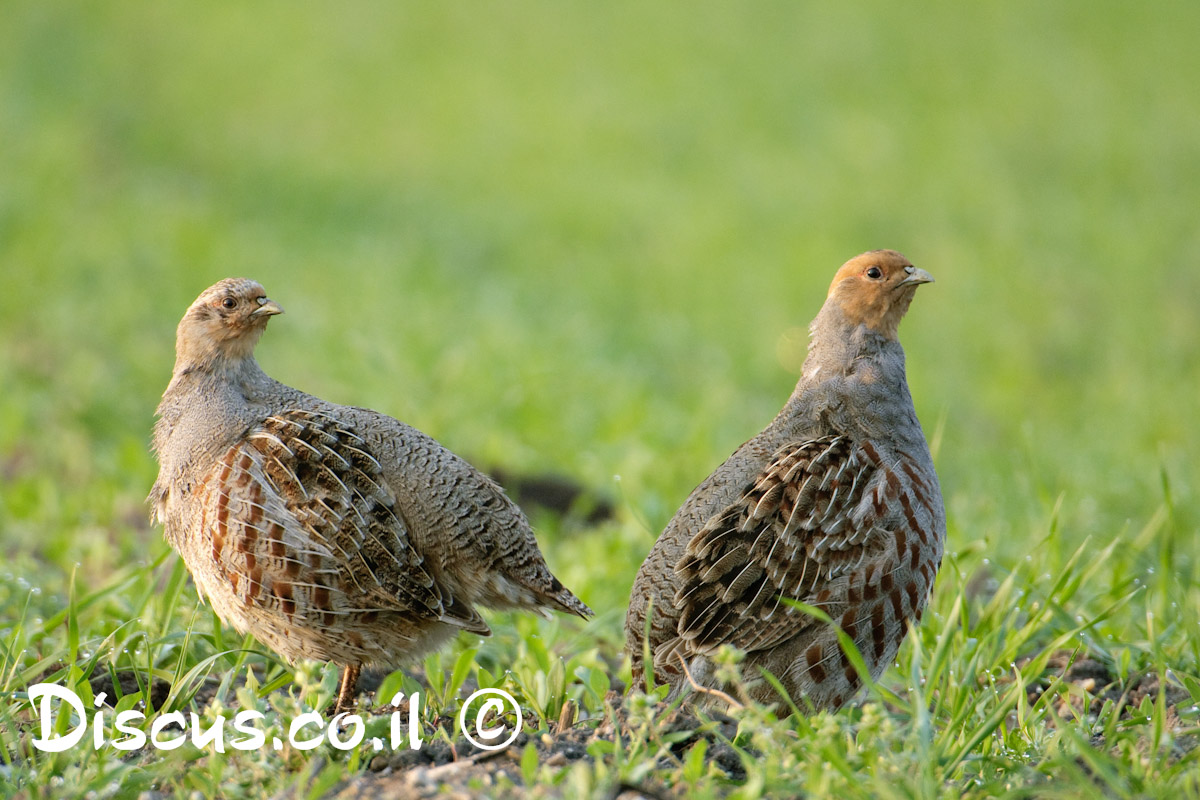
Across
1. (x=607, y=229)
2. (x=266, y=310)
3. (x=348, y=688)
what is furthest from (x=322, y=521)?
(x=607, y=229)

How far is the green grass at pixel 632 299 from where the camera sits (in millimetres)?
3061

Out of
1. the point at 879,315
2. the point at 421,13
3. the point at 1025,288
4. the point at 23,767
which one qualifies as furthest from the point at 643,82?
the point at 23,767

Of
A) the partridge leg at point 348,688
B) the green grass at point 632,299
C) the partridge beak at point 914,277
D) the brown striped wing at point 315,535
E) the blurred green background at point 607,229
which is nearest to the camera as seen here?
the green grass at point 632,299

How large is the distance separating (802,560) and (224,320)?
1801 mm

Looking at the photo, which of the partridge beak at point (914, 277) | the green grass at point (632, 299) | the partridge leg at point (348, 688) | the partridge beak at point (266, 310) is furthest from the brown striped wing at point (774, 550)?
the partridge beak at point (266, 310)

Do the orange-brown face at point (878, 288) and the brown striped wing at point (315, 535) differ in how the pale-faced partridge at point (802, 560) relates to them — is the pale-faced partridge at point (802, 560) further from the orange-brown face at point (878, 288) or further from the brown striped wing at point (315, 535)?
the brown striped wing at point (315, 535)

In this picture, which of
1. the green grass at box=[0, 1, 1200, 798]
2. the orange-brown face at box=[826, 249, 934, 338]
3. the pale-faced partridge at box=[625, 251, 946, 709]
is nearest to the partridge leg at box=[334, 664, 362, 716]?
the green grass at box=[0, 1, 1200, 798]

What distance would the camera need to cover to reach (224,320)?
139 inches

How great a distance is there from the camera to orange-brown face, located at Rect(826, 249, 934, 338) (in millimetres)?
3498

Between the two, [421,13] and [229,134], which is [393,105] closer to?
[229,134]

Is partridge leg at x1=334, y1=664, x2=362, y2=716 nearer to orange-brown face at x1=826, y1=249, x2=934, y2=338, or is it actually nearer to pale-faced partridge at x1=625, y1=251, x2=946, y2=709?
pale-faced partridge at x1=625, y1=251, x2=946, y2=709

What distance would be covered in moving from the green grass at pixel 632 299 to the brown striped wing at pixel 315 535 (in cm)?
26

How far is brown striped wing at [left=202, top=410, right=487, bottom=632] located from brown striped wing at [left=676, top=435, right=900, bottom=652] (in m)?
0.63

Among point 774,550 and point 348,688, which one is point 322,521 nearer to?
point 348,688
